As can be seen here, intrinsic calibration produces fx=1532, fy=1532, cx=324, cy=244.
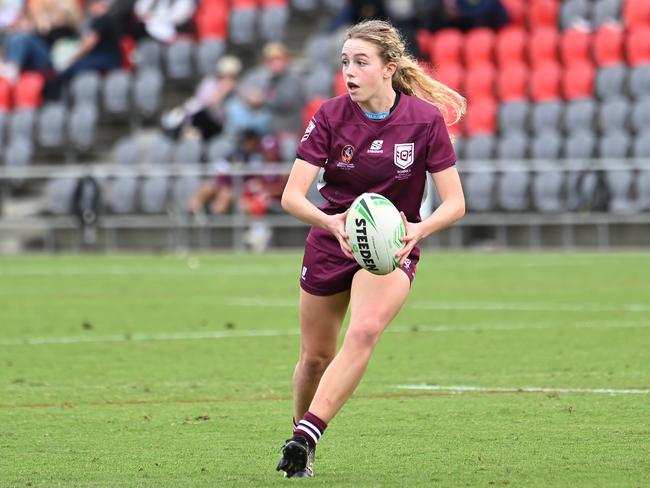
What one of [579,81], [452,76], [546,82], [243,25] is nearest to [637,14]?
[579,81]

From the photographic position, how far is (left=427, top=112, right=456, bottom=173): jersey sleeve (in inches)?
271

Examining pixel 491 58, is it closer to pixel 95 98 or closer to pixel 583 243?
pixel 583 243

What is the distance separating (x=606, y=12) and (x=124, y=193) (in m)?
8.72

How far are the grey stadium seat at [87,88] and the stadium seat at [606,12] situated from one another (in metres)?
9.26

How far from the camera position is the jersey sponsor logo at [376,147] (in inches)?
268

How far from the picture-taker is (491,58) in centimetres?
2638

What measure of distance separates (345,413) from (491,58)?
18.3m

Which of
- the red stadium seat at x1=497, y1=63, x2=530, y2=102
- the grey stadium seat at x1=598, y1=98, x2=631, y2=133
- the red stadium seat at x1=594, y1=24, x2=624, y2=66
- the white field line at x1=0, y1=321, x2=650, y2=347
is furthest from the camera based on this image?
the red stadium seat at x1=497, y1=63, x2=530, y2=102

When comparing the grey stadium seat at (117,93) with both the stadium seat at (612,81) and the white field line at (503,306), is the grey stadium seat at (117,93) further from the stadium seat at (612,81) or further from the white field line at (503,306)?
the white field line at (503,306)

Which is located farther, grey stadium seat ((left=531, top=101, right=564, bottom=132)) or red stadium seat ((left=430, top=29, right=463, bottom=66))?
red stadium seat ((left=430, top=29, right=463, bottom=66))

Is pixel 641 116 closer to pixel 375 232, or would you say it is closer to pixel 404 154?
pixel 404 154

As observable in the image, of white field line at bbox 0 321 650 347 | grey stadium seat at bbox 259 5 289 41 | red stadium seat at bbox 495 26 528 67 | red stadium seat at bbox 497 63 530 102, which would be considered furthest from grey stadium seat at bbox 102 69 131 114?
white field line at bbox 0 321 650 347

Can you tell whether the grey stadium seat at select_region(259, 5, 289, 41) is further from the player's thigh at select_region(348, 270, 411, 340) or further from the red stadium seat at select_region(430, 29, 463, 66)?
the player's thigh at select_region(348, 270, 411, 340)

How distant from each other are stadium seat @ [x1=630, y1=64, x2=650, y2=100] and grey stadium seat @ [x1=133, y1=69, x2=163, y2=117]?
8.79 m
